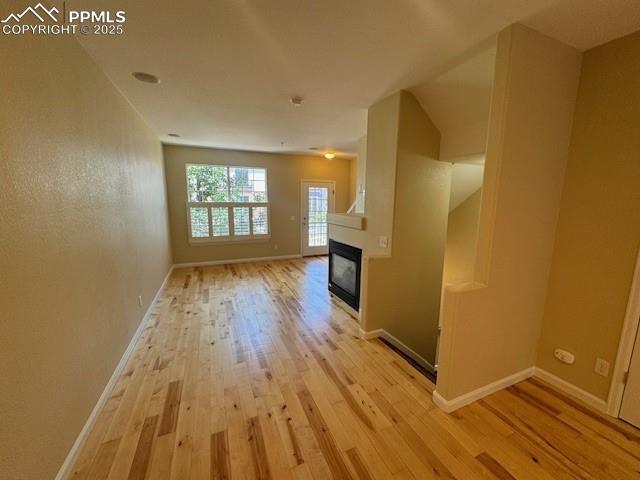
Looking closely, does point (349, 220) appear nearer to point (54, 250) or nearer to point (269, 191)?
point (54, 250)

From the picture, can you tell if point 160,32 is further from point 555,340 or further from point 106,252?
point 555,340

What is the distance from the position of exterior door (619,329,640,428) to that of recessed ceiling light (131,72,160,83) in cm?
429

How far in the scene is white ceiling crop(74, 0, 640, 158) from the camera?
1.47 meters

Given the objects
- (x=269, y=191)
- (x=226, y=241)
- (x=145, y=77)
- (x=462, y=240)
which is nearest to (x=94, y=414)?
(x=145, y=77)

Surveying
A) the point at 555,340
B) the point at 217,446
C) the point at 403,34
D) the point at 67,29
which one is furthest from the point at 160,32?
the point at 555,340

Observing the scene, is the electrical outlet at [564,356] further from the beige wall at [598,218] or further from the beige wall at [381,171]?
the beige wall at [381,171]

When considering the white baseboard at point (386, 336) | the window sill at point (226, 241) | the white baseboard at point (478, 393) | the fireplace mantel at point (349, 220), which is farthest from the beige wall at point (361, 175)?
the window sill at point (226, 241)

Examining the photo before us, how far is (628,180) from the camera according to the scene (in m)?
1.70

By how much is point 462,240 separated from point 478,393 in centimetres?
264

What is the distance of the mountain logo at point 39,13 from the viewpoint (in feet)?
3.99

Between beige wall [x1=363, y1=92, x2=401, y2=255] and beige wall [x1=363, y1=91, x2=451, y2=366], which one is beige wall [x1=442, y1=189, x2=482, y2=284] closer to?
beige wall [x1=363, y1=91, x2=451, y2=366]

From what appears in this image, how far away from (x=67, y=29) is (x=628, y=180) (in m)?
3.77

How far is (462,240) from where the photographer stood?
Result: 408 cm

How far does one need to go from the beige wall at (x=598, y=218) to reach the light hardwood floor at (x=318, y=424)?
0.50 metres
